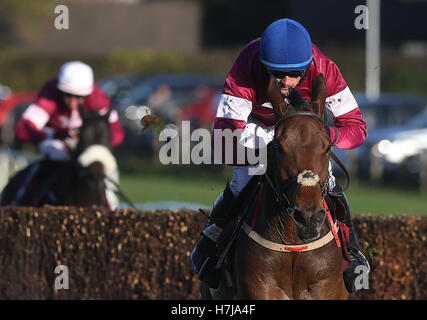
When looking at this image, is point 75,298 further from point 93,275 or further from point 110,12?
point 110,12

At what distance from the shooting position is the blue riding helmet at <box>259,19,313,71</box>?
16.4 feet

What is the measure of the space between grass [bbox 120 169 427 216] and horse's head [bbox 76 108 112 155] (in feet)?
17.1

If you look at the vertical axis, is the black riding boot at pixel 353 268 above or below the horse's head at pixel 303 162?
below

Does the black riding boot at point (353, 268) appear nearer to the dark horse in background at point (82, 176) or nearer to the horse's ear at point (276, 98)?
the horse's ear at point (276, 98)

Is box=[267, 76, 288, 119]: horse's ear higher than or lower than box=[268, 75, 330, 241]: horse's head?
higher

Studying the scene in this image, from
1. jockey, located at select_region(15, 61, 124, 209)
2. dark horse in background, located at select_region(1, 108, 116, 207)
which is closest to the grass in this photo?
jockey, located at select_region(15, 61, 124, 209)

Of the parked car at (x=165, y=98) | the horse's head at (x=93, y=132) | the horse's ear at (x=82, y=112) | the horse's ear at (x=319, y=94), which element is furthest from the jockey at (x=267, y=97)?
the parked car at (x=165, y=98)

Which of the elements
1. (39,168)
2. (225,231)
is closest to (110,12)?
(39,168)

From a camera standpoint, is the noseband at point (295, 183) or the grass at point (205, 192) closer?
the noseband at point (295, 183)

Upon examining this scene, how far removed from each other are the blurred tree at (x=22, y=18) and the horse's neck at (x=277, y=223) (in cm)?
3434

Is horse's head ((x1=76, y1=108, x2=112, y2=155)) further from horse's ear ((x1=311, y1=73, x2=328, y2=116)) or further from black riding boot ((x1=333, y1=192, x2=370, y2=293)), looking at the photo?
horse's ear ((x1=311, y1=73, x2=328, y2=116))

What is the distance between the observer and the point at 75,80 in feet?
28.8

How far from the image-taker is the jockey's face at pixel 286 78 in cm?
502

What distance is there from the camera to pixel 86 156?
815 centimetres
